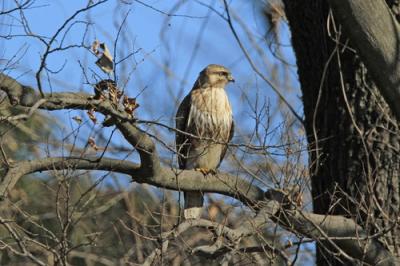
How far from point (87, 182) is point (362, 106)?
386cm

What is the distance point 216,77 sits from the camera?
7449mm

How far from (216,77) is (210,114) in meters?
0.57

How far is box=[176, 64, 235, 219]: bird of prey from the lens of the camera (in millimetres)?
6902

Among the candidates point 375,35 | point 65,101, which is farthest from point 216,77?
point 65,101

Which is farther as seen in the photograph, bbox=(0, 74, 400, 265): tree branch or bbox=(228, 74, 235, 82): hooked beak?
bbox=(228, 74, 235, 82): hooked beak

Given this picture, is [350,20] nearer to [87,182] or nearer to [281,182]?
[281,182]

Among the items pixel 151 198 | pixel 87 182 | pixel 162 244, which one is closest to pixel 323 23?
pixel 162 244

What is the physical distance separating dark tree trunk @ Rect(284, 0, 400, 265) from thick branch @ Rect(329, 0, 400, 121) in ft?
2.28

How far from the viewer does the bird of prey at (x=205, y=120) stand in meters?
6.90

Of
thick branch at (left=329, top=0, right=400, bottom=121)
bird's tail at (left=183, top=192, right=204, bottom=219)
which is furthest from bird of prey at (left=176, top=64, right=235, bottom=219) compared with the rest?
thick branch at (left=329, top=0, right=400, bottom=121)

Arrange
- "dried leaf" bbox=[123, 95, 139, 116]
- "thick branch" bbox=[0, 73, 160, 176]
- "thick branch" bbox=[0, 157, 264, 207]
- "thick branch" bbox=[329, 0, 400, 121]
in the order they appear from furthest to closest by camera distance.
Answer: "thick branch" bbox=[329, 0, 400, 121]
"thick branch" bbox=[0, 157, 264, 207]
"dried leaf" bbox=[123, 95, 139, 116]
"thick branch" bbox=[0, 73, 160, 176]

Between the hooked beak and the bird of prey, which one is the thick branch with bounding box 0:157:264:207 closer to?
the bird of prey

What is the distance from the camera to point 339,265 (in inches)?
232

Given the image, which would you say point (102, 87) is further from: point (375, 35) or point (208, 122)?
point (208, 122)
